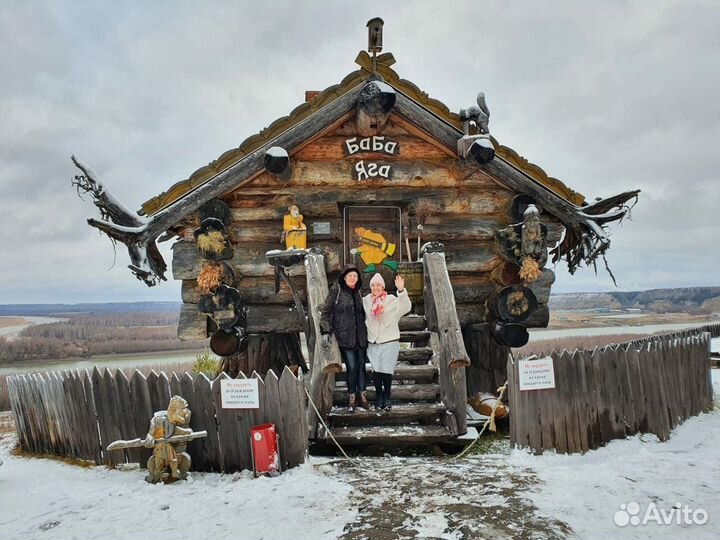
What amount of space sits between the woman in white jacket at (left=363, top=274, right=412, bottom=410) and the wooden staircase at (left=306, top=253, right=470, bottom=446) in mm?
352

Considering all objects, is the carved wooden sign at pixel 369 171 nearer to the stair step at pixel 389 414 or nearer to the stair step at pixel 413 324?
the stair step at pixel 413 324

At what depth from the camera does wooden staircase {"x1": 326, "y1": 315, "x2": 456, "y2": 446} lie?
651 cm

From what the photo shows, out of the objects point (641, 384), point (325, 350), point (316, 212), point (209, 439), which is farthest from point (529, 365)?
point (316, 212)

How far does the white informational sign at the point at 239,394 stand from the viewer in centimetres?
586

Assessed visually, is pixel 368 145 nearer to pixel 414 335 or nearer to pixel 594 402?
pixel 414 335

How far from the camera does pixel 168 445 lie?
18.8 ft

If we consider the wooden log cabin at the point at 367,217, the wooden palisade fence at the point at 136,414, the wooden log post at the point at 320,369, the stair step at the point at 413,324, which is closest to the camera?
the wooden palisade fence at the point at 136,414

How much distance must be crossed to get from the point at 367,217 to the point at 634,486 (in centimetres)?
661

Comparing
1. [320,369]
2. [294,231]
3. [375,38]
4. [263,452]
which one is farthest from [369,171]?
[263,452]

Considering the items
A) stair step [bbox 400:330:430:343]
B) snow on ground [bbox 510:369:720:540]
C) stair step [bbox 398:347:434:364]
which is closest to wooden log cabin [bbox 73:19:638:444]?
stair step [bbox 400:330:430:343]

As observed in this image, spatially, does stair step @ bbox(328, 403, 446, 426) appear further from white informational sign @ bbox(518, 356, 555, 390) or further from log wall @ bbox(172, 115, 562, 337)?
log wall @ bbox(172, 115, 562, 337)

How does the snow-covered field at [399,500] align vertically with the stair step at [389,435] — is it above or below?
below

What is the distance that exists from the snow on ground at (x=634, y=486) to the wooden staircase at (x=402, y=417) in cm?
119

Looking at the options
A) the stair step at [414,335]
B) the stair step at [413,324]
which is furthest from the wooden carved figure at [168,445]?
the stair step at [413,324]
